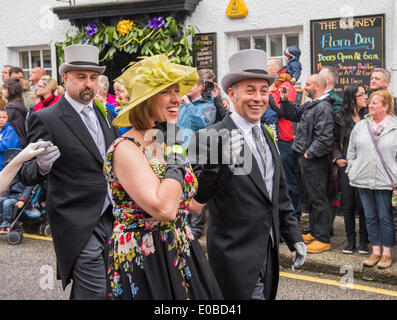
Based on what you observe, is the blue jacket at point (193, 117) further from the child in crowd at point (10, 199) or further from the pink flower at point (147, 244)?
the pink flower at point (147, 244)

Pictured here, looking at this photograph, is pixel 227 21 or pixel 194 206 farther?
pixel 227 21

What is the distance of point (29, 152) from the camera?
10.8 ft

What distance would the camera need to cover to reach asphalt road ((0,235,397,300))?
5434 mm

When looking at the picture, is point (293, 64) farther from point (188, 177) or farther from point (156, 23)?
point (188, 177)

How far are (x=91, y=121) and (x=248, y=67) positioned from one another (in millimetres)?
1371

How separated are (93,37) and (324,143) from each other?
655 centimetres

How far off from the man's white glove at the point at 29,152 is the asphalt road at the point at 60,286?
2564 mm

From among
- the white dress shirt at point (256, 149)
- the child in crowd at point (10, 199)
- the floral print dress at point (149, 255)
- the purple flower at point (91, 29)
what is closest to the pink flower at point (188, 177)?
the floral print dress at point (149, 255)

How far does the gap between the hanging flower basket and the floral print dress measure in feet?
24.4

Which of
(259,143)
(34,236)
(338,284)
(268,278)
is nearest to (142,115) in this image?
(259,143)

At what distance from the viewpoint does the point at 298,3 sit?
944cm

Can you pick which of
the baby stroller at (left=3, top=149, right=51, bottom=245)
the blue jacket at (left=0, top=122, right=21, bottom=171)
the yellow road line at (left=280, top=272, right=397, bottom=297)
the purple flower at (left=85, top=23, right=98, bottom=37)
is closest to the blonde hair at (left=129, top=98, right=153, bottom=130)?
the yellow road line at (left=280, top=272, right=397, bottom=297)
